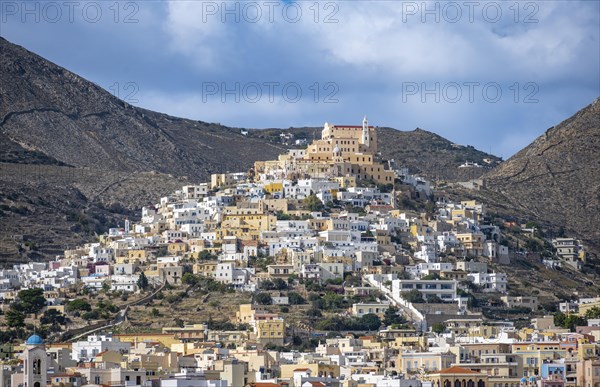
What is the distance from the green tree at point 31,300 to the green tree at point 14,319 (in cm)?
195

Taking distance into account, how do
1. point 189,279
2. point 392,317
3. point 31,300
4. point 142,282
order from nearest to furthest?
point 392,317 < point 31,300 < point 142,282 < point 189,279

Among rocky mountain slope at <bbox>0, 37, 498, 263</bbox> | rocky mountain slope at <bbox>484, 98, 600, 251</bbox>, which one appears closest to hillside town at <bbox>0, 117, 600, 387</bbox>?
rocky mountain slope at <bbox>0, 37, 498, 263</bbox>

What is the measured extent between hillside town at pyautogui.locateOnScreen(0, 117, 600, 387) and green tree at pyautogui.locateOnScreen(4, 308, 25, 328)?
0.67 ft

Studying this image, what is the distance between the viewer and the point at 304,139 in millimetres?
191500

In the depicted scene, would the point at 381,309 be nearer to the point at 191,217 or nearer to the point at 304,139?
the point at 191,217

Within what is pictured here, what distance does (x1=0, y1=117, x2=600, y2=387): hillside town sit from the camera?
252 feet

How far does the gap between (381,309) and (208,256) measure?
12915 millimetres

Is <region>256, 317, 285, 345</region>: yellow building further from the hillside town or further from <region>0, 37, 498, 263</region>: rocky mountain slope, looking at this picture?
<region>0, 37, 498, 263</region>: rocky mountain slope

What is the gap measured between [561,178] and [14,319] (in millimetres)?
62005

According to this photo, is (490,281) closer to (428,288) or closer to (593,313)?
(428,288)

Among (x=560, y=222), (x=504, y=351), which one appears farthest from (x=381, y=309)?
(x=560, y=222)

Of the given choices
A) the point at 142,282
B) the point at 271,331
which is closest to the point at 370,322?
the point at 271,331

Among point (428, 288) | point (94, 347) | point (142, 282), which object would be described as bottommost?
point (94, 347)

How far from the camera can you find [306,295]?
103562 millimetres
